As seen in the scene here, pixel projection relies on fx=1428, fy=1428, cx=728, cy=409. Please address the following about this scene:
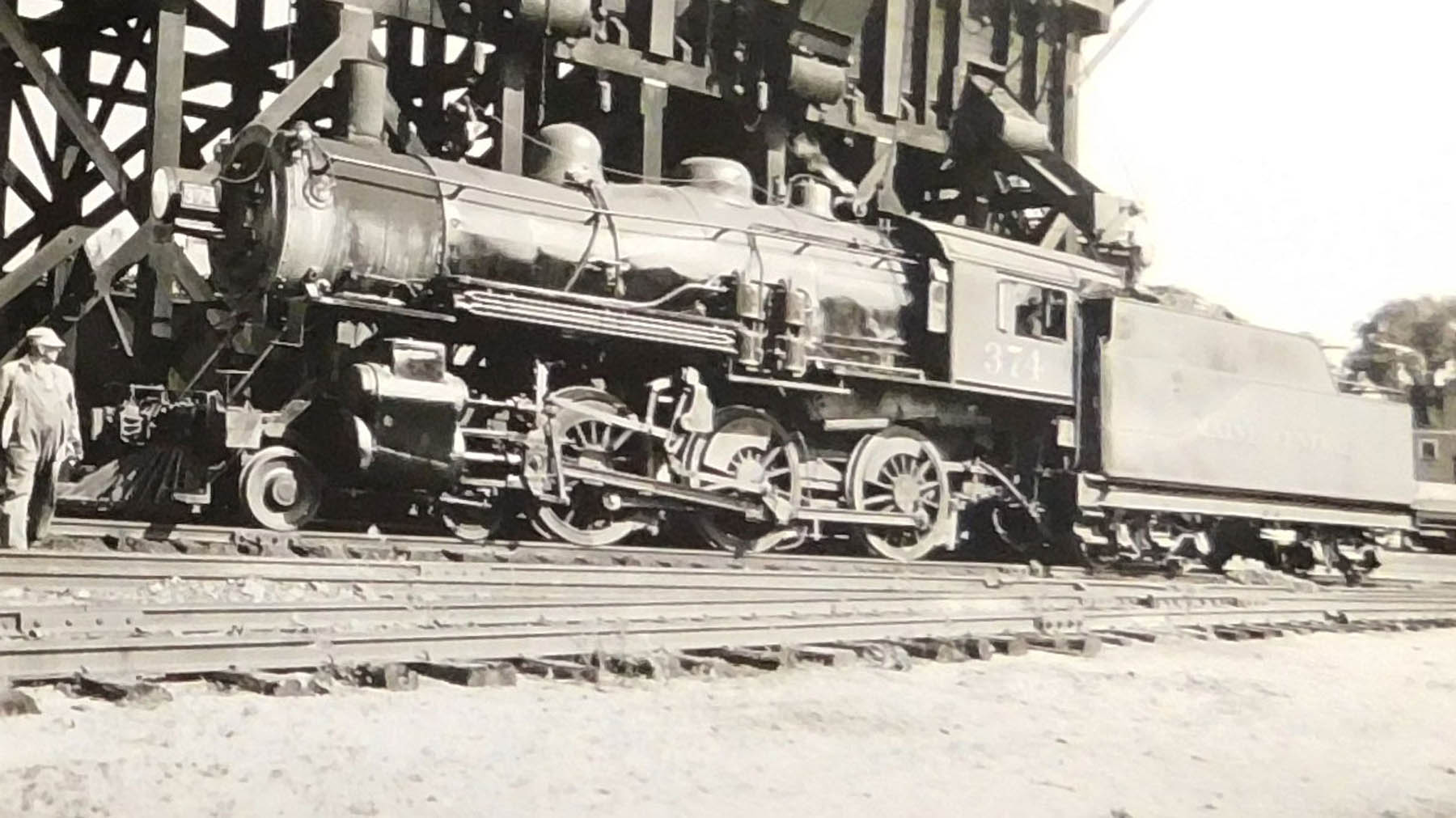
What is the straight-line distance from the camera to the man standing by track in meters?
7.29

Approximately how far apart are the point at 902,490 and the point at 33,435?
5.76 meters

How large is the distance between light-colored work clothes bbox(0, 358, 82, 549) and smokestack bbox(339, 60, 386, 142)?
2360 mm

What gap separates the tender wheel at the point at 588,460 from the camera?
8.89 meters

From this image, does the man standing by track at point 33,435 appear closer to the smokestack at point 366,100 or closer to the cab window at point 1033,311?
the smokestack at point 366,100

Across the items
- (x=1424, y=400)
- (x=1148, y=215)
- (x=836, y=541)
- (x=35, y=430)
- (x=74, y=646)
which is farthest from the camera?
(x=1424, y=400)

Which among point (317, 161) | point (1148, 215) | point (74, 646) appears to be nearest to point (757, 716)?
point (74, 646)

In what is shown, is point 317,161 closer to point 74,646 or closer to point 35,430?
point 35,430

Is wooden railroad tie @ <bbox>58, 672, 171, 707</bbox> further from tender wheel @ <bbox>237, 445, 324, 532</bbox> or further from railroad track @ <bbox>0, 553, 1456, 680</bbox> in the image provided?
tender wheel @ <bbox>237, 445, 324, 532</bbox>

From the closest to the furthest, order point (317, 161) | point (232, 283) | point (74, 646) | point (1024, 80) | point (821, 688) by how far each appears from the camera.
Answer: point (74, 646), point (821, 688), point (317, 161), point (232, 283), point (1024, 80)

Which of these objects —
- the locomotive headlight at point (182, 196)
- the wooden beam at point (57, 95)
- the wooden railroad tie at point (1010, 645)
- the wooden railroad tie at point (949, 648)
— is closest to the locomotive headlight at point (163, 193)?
the locomotive headlight at point (182, 196)

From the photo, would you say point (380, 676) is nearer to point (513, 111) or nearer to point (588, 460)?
point (588, 460)

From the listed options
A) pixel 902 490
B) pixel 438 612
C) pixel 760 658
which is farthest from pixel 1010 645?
pixel 902 490

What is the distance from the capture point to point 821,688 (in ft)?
19.7

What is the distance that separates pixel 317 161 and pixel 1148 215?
9.04m
